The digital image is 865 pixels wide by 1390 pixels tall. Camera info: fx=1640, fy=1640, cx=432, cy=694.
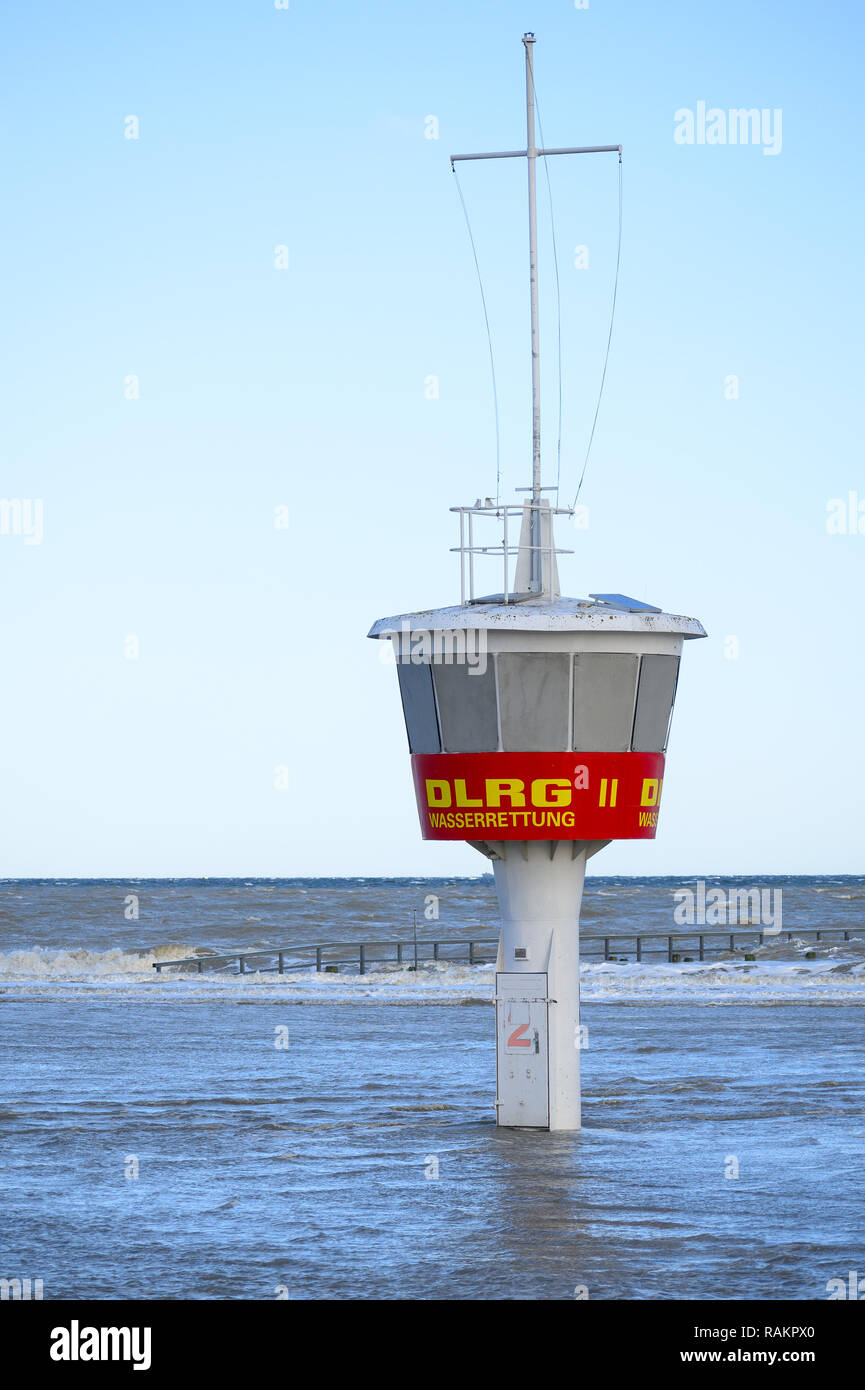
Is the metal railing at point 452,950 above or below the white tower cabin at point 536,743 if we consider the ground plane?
below

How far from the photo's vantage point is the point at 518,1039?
20469 millimetres

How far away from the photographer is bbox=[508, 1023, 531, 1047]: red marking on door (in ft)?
67.0

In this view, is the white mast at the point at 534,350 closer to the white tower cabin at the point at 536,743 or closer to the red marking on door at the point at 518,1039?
the white tower cabin at the point at 536,743

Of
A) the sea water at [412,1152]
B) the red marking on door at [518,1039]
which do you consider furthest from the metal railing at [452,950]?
the red marking on door at [518,1039]

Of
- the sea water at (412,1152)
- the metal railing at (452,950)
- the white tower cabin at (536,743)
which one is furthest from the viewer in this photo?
the metal railing at (452,950)

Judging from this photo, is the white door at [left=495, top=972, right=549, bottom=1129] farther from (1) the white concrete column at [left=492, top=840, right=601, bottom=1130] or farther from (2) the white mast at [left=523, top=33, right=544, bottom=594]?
(2) the white mast at [left=523, top=33, right=544, bottom=594]

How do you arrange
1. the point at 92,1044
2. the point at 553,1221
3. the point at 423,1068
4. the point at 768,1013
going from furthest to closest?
the point at 768,1013 → the point at 92,1044 → the point at 423,1068 → the point at 553,1221

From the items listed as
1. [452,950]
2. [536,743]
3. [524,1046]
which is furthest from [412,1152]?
[452,950]

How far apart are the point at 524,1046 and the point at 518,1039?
113mm

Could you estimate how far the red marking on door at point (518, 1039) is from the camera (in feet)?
67.0
